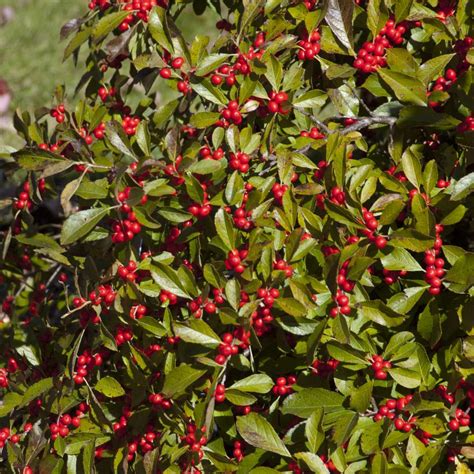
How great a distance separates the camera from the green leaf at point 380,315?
156cm

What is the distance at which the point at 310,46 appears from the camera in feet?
5.79

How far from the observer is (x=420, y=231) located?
61.2 inches

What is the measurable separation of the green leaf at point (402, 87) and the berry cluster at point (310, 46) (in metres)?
0.17

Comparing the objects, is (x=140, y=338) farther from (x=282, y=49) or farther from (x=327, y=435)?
(x=282, y=49)

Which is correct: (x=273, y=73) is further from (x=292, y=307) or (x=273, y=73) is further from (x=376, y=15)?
(x=292, y=307)

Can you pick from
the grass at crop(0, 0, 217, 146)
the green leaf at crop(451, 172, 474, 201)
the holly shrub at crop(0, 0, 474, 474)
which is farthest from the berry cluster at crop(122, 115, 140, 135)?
the grass at crop(0, 0, 217, 146)

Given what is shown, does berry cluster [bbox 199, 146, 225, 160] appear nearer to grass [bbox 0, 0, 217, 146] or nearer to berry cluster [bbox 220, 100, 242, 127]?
berry cluster [bbox 220, 100, 242, 127]

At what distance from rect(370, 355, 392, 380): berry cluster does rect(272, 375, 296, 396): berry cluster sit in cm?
21

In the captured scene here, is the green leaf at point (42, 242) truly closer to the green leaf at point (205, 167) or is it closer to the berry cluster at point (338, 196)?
the green leaf at point (205, 167)

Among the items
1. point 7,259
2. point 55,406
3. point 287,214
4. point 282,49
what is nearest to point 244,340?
point 287,214

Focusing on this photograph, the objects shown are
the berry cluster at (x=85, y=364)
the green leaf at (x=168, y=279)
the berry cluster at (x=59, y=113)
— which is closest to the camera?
the green leaf at (x=168, y=279)

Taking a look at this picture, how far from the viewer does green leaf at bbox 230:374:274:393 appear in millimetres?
1659

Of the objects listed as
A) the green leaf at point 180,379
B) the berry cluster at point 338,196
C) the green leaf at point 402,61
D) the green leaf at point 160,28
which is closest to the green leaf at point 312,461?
the green leaf at point 180,379

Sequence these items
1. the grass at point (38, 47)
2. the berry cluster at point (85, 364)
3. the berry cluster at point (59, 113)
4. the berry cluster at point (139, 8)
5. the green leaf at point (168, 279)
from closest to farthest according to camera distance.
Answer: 1. the green leaf at point (168, 279)
2. the berry cluster at point (85, 364)
3. the berry cluster at point (139, 8)
4. the berry cluster at point (59, 113)
5. the grass at point (38, 47)
